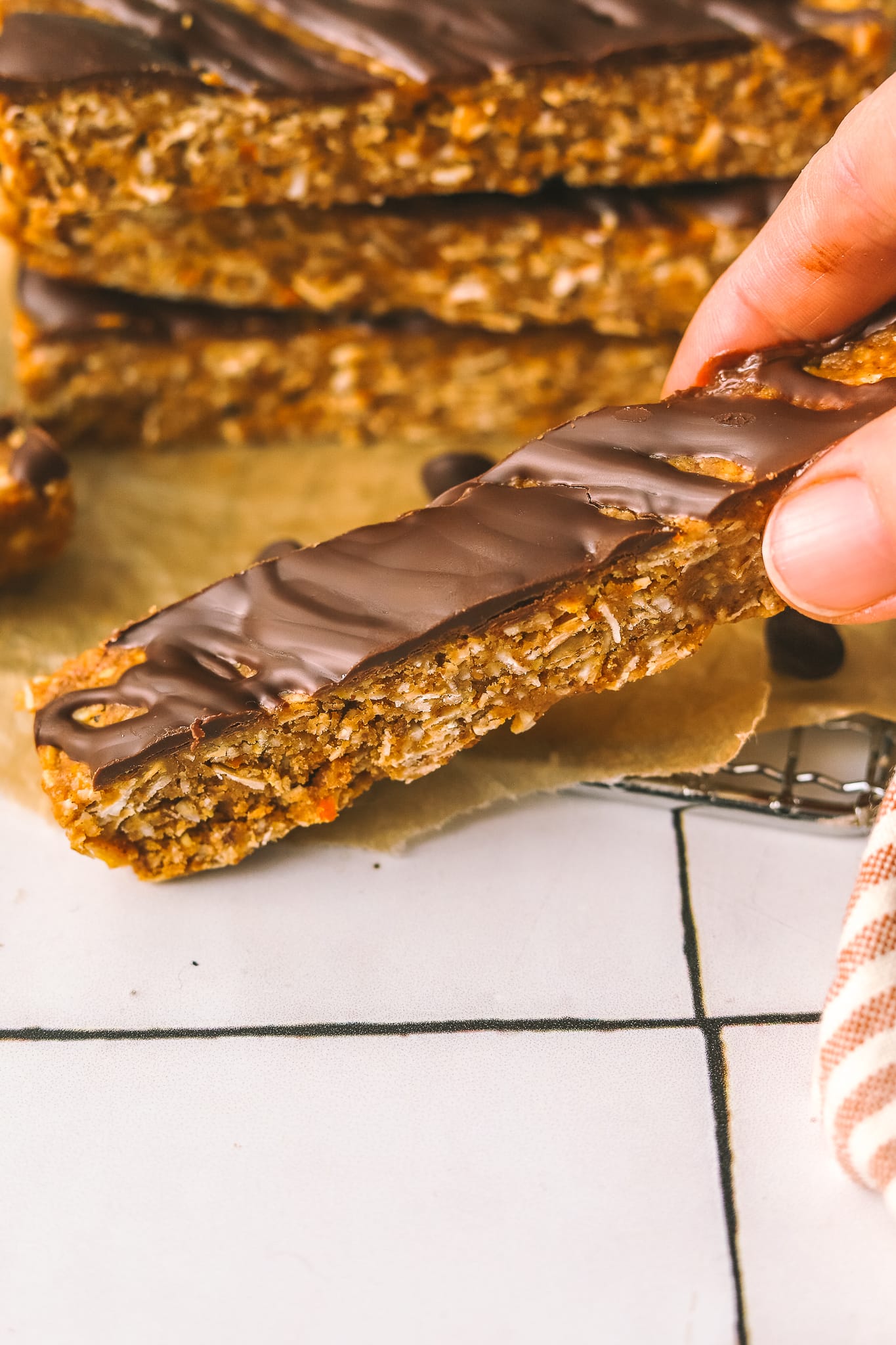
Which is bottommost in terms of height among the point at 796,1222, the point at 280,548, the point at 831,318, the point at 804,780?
the point at 796,1222

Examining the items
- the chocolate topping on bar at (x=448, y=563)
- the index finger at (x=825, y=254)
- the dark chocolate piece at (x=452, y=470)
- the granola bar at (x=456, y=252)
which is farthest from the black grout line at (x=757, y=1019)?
the granola bar at (x=456, y=252)

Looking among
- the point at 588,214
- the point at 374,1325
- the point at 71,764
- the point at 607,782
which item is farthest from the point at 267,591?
the point at 588,214

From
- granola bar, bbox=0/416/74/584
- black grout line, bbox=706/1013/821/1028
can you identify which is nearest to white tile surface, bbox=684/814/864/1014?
black grout line, bbox=706/1013/821/1028

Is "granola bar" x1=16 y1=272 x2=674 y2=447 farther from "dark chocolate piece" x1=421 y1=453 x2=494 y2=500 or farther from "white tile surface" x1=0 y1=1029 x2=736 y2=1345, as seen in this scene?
"white tile surface" x1=0 y1=1029 x2=736 y2=1345

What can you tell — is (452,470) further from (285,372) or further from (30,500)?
(30,500)

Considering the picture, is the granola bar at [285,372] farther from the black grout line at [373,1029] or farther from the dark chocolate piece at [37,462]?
the black grout line at [373,1029]

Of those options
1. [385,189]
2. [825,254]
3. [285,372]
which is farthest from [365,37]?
[825,254]
